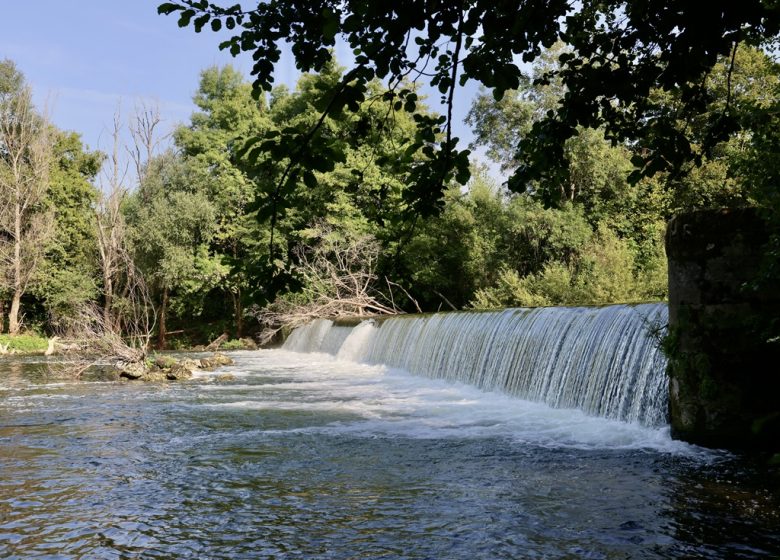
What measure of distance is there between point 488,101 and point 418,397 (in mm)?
17984

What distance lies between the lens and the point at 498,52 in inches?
130

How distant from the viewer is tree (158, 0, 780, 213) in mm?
2990

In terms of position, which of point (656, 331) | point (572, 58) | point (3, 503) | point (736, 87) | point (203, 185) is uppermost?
point (736, 87)

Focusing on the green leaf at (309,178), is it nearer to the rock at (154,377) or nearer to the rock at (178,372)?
the rock at (154,377)

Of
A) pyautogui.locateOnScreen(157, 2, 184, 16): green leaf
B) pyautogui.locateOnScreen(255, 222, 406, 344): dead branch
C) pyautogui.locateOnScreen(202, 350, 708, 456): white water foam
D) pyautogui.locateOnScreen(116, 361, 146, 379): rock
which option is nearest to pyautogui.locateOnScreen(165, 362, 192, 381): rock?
pyautogui.locateOnScreen(116, 361, 146, 379): rock

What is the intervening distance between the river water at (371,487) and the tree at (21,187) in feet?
73.1

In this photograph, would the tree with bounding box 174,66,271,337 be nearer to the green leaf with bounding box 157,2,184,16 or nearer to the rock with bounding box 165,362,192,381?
the rock with bounding box 165,362,192,381

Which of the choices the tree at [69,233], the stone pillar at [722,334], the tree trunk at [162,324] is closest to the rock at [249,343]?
the tree trunk at [162,324]

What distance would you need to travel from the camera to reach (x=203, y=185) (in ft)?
106

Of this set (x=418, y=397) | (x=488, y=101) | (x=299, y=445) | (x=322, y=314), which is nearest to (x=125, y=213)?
(x=322, y=314)

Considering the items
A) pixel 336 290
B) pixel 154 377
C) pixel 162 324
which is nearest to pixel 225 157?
pixel 162 324

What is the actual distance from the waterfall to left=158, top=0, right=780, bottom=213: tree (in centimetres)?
445

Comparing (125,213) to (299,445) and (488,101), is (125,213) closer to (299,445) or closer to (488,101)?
(488,101)

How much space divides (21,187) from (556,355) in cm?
2780
